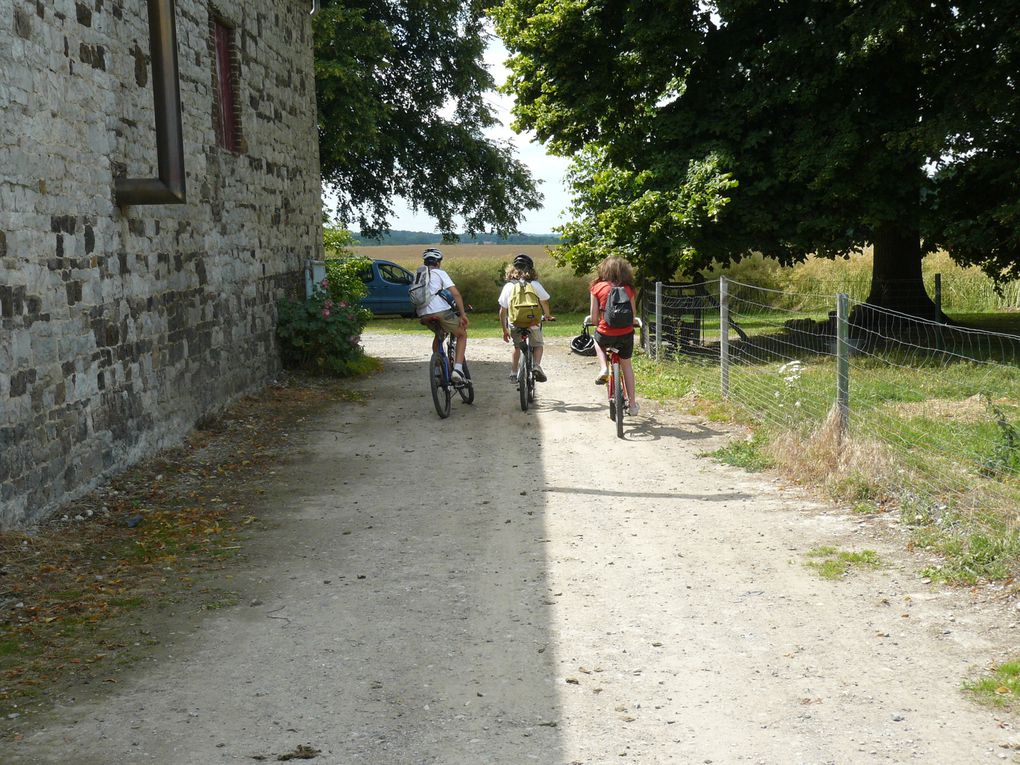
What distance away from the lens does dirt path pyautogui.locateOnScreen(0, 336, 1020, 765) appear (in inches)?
155

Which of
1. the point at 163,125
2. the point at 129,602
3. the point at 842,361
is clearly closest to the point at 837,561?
the point at 842,361

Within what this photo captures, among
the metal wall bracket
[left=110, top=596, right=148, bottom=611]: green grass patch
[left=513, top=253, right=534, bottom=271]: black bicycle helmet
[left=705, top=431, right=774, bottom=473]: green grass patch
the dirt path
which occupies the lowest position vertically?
[left=110, top=596, right=148, bottom=611]: green grass patch

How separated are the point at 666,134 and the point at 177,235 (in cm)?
898

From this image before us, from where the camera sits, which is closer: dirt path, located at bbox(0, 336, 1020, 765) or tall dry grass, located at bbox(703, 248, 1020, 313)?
dirt path, located at bbox(0, 336, 1020, 765)

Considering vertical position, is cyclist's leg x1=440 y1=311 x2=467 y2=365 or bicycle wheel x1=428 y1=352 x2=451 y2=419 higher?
cyclist's leg x1=440 y1=311 x2=467 y2=365

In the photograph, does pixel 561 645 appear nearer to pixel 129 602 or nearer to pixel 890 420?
pixel 129 602

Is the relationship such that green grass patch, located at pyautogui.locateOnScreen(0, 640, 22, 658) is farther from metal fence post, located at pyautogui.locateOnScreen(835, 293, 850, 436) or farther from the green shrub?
the green shrub

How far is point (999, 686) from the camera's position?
14.0ft

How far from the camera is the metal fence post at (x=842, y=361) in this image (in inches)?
302

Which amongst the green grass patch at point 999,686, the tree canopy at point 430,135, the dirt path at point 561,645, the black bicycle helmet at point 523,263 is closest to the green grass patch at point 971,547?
the dirt path at point 561,645

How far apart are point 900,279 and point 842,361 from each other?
12193 millimetres

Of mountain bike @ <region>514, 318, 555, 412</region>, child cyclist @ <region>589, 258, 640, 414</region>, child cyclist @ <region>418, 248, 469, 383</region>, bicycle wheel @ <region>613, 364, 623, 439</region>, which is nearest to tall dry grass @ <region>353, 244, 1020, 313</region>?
mountain bike @ <region>514, 318, 555, 412</region>

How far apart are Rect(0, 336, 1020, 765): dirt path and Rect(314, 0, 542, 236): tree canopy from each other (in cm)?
1873

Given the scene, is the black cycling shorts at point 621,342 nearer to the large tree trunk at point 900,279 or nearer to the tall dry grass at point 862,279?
the large tree trunk at point 900,279
